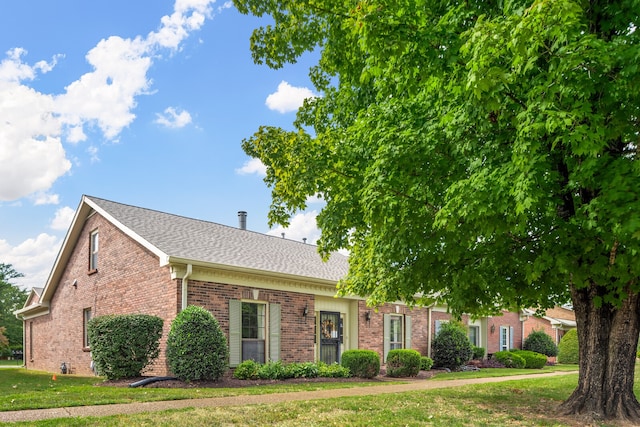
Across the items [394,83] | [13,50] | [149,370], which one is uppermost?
[13,50]

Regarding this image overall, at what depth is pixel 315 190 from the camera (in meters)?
10.4

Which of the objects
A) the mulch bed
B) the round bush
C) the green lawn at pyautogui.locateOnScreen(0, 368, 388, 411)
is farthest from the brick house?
the round bush

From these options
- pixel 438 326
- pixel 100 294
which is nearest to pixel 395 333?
pixel 438 326

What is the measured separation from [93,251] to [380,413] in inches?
590

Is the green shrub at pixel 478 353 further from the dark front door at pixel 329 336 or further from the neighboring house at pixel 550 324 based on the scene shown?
the dark front door at pixel 329 336

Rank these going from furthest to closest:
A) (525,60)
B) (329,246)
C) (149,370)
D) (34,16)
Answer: (149,370) → (34,16) → (329,246) → (525,60)

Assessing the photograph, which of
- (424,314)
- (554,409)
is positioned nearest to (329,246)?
(554,409)

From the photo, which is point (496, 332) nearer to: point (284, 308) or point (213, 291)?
point (284, 308)

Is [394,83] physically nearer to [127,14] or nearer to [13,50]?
[127,14]

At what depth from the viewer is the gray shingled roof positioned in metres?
16.0

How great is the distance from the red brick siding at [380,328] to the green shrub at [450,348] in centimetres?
52

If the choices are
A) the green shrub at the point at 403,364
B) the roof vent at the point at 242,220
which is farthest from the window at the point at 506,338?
the roof vent at the point at 242,220

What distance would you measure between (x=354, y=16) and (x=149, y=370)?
1156cm

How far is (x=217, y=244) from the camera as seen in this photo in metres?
18.1
